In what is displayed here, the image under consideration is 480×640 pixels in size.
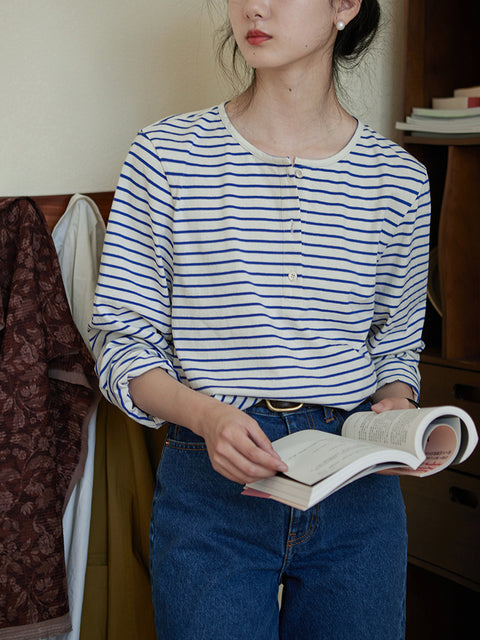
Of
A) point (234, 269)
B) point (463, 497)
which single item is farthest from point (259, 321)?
point (463, 497)

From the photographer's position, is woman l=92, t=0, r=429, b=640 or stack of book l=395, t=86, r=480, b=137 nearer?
woman l=92, t=0, r=429, b=640

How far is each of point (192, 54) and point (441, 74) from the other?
2.10ft

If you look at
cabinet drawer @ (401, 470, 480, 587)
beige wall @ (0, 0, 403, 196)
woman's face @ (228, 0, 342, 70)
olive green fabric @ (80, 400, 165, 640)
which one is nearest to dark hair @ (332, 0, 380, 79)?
woman's face @ (228, 0, 342, 70)

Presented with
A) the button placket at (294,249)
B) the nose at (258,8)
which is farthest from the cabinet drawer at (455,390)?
the nose at (258,8)

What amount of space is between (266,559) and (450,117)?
1.13 meters

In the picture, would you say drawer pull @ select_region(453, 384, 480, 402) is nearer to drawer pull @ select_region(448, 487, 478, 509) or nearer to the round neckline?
drawer pull @ select_region(448, 487, 478, 509)

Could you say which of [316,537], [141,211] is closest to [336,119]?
[141,211]

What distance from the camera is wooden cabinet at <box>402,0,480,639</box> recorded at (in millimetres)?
1657

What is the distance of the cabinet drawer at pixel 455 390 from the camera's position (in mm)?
1638

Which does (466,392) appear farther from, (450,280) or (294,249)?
(294,249)

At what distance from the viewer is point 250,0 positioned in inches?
39.9

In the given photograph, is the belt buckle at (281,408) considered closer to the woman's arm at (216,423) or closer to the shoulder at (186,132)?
the woman's arm at (216,423)

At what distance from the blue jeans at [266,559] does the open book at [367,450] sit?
2.7 inches

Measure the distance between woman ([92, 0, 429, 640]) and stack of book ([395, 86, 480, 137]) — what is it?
57 centimetres
